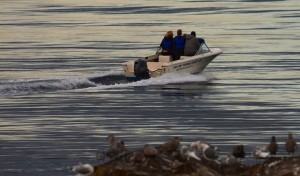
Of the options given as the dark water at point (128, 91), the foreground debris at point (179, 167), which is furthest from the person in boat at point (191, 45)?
the foreground debris at point (179, 167)

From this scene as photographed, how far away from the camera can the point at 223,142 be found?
31.7 metres

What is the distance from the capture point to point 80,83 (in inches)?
1886

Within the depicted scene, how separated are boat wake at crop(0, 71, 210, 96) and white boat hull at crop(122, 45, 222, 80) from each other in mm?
274

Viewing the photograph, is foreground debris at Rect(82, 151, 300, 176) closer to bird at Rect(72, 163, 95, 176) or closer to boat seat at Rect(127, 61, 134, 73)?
bird at Rect(72, 163, 95, 176)

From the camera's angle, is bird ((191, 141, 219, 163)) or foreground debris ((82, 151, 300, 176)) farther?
bird ((191, 141, 219, 163))

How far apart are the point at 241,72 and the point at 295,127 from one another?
17741 mm

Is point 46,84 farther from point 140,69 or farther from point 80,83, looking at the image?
point 140,69

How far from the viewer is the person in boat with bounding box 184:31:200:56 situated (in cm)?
4981

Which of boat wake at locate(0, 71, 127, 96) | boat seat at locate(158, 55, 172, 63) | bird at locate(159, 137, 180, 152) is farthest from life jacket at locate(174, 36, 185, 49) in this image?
bird at locate(159, 137, 180, 152)

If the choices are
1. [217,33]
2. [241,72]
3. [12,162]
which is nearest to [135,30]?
[217,33]

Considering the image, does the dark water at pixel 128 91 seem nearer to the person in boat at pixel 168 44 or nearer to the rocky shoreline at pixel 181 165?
the person in boat at pixel 168 44

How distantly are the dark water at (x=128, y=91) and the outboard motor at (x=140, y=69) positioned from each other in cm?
34

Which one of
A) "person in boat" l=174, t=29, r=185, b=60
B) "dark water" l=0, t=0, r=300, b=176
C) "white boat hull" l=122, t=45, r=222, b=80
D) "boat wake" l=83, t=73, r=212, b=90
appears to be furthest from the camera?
"person in boat" l=174, t=29, r=185, b=60

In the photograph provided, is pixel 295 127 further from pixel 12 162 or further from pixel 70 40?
pixel 70 40
